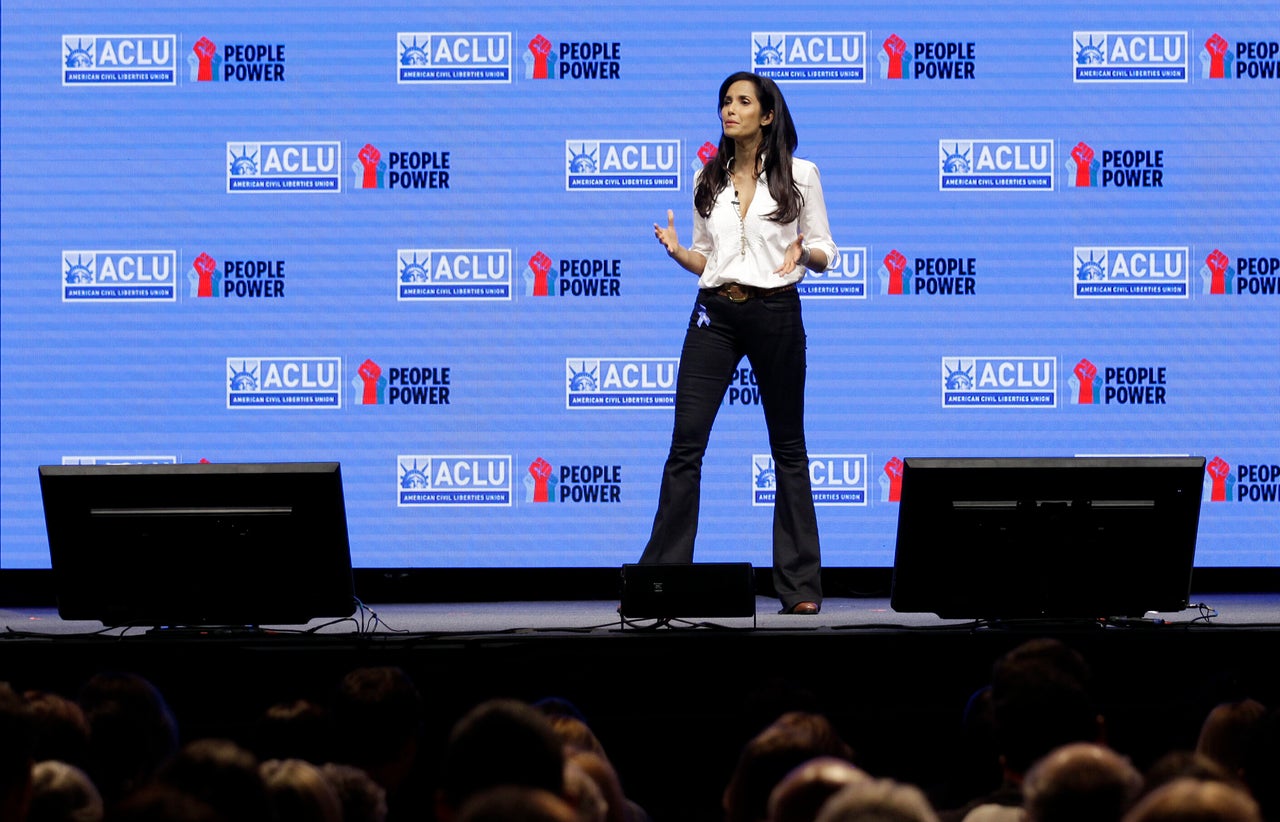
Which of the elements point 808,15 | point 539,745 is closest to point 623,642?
point 539,745

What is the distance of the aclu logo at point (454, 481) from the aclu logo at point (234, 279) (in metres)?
0.97

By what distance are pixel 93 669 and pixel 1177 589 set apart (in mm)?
3001

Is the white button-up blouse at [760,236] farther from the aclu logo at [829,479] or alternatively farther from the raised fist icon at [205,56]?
the raised fist icon at [205,56]

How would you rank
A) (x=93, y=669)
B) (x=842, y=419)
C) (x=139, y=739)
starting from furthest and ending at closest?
(x=842, y=419) < (x=93, y=669) < (x=139, y=739)

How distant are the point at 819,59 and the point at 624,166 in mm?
1000

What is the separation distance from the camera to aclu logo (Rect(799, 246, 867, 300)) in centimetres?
619

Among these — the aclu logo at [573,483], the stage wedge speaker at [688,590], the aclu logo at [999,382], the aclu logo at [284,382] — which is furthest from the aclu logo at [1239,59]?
the aclu logo at [284,382]

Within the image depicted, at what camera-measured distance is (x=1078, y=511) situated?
381 cm

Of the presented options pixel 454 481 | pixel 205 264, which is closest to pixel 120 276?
pixel 205 264

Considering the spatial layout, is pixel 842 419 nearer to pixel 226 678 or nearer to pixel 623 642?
pixel 623 642

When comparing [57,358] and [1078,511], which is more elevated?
[57,358]

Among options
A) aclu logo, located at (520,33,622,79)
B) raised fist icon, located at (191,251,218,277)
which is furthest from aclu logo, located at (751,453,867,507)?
raised fist icon, located at (191,251,218,277)

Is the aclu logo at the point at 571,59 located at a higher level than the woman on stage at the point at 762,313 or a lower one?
higher

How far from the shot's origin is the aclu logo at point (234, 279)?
6230mm
